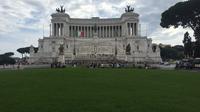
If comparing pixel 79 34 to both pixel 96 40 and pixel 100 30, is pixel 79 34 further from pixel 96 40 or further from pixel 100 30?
pixel 96 40

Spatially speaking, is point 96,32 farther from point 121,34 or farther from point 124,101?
point 124,101

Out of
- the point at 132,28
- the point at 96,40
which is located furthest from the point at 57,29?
the point at 132,28

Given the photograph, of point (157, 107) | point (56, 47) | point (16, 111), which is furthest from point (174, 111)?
point (56, 47)

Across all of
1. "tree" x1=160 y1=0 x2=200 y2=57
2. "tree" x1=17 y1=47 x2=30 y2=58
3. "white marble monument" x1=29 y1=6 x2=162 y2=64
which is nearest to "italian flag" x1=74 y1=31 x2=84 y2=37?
"white marble monument" x1=29 y1=6 x2=162 y2=64

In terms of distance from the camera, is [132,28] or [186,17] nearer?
[186,17]

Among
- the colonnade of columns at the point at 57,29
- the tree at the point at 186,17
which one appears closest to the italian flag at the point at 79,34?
the colonnade of columns at the point at 57,29

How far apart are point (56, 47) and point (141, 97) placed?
117335 millimetres

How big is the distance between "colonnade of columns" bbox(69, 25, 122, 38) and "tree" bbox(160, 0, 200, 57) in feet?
245

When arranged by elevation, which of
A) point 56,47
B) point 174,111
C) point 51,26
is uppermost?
point 51,26

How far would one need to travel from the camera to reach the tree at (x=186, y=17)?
69.6 metres

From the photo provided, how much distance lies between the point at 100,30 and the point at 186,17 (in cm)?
8242

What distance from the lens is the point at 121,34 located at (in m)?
150

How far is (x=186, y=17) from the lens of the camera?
71.2 metres

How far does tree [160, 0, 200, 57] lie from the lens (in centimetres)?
6956
